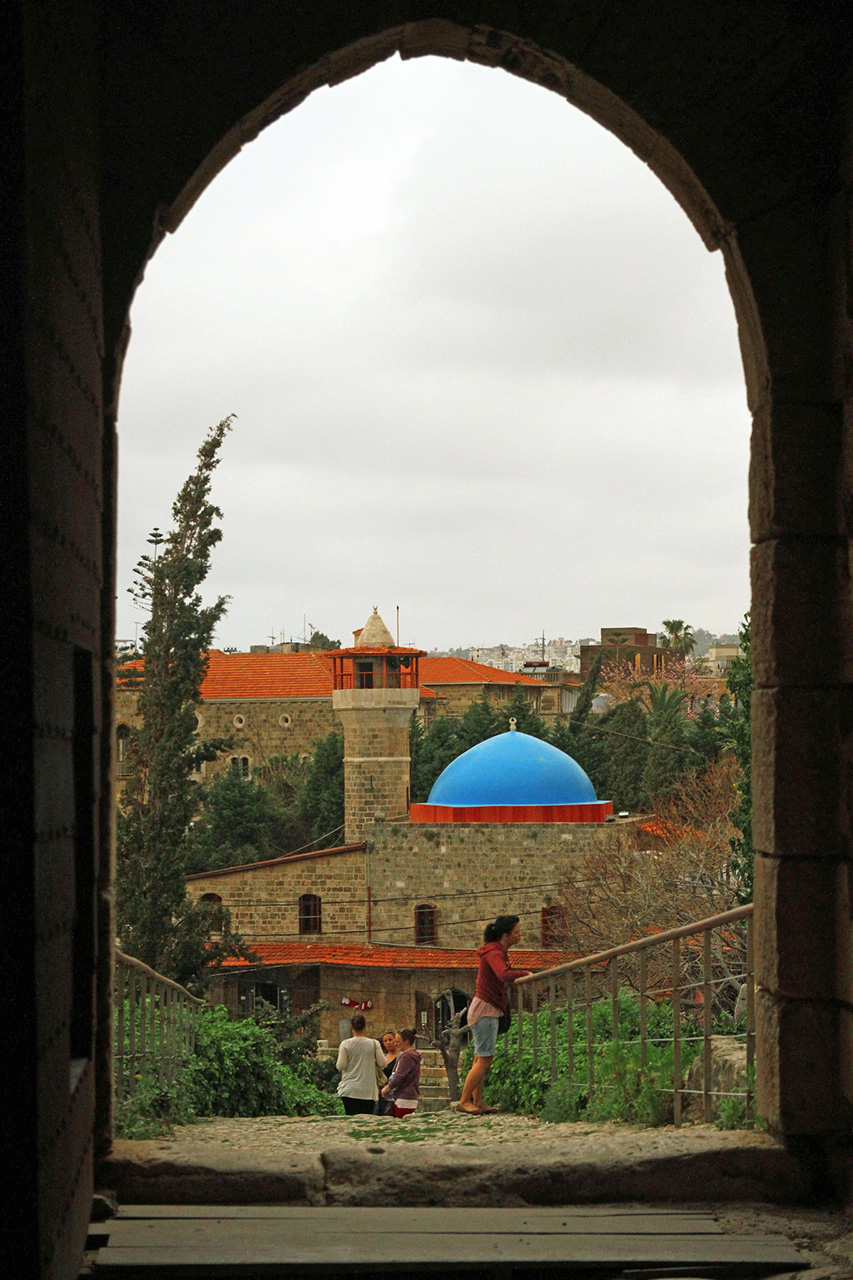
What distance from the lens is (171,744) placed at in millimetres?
19734

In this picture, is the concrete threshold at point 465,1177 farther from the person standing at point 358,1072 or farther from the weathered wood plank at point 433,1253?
the person standing at point 358,1072

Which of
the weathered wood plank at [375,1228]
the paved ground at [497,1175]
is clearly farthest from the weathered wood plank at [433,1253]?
the paved ground at [497,1175]

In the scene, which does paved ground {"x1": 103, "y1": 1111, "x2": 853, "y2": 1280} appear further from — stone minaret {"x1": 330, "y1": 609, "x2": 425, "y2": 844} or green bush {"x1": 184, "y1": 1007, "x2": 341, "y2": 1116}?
stone minaret {"x1": 330, "y1": 609, "x2": 425, "y2": 844}

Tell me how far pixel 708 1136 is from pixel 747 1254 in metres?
0.58

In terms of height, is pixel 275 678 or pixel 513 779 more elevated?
pixel 275 678

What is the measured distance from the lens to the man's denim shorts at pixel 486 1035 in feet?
21.1

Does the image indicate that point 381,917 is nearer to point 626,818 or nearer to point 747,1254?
point 626,818

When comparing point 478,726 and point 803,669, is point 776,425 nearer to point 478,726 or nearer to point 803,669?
point 803,669

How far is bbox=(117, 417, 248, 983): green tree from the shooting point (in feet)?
61.6

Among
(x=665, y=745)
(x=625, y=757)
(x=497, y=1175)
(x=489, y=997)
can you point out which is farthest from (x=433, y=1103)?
(x=625, y=757)

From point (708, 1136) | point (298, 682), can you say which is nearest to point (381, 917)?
point (298, 682)

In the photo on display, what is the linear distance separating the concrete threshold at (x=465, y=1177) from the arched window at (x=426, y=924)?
24.3m

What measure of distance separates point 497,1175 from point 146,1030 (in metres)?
2.19

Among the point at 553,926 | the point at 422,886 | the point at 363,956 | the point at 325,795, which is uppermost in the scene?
the point at 325,795
